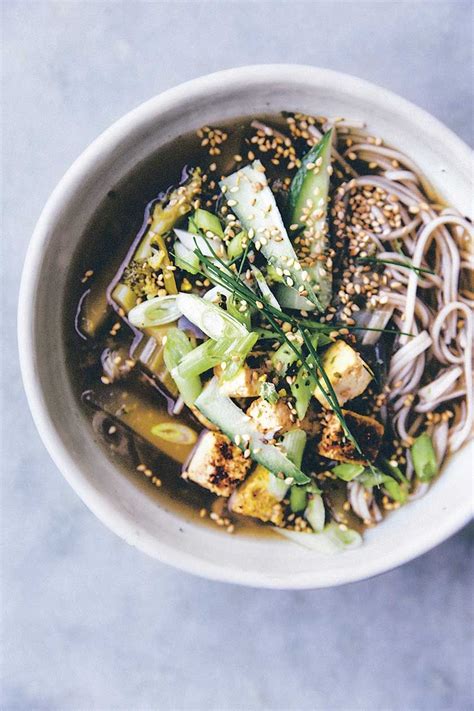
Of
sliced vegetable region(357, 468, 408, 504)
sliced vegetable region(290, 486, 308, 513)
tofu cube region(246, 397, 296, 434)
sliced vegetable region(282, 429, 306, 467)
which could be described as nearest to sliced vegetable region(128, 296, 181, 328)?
tofu cube region(246, 397, 296, 434)

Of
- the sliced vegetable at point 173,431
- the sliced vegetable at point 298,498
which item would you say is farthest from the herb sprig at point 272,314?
the sliced vegetable at point 173,431

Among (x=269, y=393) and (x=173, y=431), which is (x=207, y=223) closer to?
(x=269, y=393)

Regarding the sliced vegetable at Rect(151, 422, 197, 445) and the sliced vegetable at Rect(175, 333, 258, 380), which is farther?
the sliced vegetable at Rect(151, 422, 197, 445)

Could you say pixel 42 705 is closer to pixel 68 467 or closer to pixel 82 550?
pixel 82 550

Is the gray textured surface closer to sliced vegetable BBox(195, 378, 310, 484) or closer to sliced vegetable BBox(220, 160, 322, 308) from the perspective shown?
sliced vegetable BBox(220, 160, 322, 308)

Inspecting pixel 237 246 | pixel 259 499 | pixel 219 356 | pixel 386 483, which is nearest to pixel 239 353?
pixel 219 356
